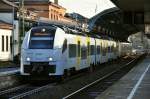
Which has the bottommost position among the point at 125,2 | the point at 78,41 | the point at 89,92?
the point at 89,92

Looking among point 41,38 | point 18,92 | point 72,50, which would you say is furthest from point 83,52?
point 18,92

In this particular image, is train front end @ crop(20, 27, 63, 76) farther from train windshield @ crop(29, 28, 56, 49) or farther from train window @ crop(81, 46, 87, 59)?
train window @ crop(81, 46, 87, 59)

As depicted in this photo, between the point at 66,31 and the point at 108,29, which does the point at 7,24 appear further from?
the point at 66,31

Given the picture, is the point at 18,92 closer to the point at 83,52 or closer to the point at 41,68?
the point at 41,68

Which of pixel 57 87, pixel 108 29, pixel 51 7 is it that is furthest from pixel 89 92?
pixel 51 7

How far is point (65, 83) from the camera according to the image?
28.4 meters

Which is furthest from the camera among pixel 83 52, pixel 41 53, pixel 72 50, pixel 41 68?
pixel 83 52

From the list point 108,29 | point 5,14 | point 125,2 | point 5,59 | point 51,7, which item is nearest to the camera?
point 125,2

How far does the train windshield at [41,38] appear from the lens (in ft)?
89.8

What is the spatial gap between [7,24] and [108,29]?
2866 centimetres

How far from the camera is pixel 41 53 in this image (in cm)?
2698

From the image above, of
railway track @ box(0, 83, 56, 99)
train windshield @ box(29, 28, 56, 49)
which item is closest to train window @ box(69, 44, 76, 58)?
train windshield @ box(29, 28, 56, 49)

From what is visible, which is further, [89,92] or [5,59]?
[5,59]

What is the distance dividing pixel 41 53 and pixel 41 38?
0.89 meters
